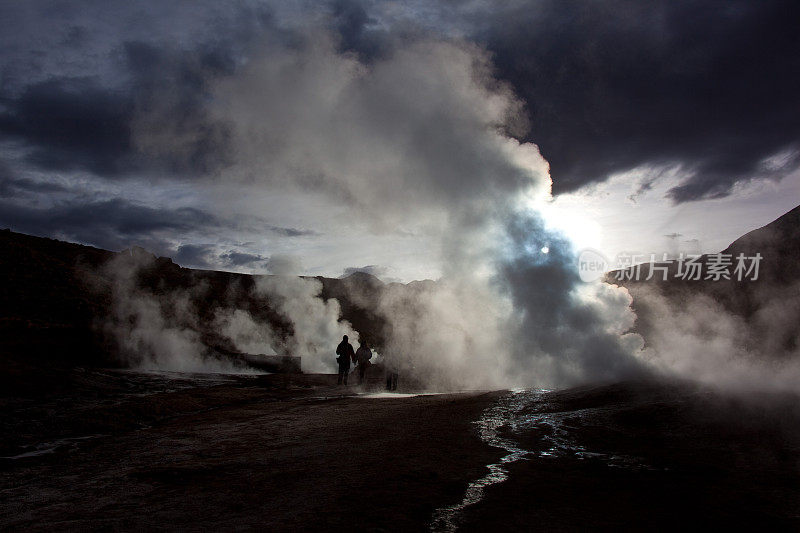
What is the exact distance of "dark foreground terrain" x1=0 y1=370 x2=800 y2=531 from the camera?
3141mm

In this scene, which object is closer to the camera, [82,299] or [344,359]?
[344,359]

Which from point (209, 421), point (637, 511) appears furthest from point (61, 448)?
point (637, 511)

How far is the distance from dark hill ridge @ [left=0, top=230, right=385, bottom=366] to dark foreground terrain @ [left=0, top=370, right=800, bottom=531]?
9907 mm

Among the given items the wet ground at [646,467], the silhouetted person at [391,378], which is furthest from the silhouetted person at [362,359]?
the wet ground at [646,467]

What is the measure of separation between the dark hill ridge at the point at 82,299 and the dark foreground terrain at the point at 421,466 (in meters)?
9.91

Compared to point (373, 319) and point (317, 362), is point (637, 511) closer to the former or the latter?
point (317, 362)

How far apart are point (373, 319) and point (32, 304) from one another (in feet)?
107

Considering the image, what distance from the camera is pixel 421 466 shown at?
4406 millimetres

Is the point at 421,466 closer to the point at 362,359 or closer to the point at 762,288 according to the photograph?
the point at 362,359

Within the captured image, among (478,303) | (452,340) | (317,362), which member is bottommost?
(317,362)

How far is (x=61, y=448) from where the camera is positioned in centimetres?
612

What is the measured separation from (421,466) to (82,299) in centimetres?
3087

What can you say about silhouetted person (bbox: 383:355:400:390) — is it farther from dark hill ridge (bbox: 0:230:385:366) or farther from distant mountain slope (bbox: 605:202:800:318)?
distant mountain slope (bbox: 605:202:800:318)

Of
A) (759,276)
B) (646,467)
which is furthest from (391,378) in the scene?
(759,276)
